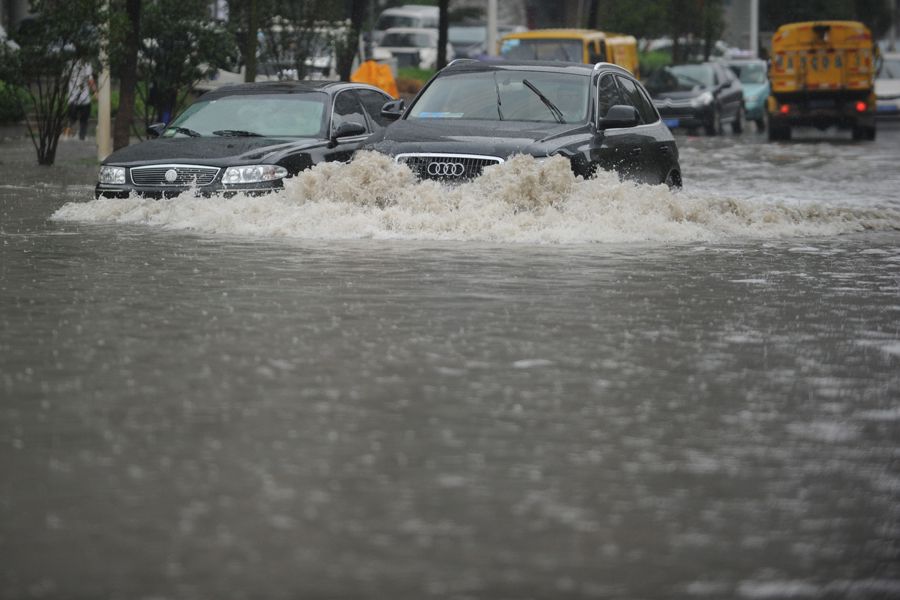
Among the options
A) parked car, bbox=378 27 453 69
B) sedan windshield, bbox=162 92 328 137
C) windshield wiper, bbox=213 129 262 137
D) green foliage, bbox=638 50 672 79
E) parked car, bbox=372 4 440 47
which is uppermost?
parked car, bbox=372 4 440 47

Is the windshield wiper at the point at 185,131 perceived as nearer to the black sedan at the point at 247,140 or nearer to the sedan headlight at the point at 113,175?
the black sedan at the point at 247,140

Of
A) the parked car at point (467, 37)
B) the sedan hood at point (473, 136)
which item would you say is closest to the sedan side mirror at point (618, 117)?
the sedan hood at point (473, 136)

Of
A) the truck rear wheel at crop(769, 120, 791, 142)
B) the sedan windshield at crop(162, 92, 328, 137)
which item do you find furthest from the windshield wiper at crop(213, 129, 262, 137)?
the truck rear wheel at crop(769, 120, 791, 142)

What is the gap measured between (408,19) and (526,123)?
166 feet

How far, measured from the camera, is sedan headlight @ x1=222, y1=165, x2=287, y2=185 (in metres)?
16.7

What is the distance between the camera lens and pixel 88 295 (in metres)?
11.4

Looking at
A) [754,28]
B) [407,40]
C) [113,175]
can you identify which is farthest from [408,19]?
[113,175]

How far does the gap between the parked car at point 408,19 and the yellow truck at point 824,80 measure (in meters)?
26.9

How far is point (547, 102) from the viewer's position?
16.5m

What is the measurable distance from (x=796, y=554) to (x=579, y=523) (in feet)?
2.18

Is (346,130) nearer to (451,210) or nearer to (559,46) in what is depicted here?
(451,210)

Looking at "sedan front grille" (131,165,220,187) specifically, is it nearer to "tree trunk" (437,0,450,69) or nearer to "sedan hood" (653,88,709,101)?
"tree trunk" (437,0,450,69)

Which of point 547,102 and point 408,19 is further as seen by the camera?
point 408,19

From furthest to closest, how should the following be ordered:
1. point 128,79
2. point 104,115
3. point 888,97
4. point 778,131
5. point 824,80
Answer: point 888,97 < point 778,131 < point 824,80 < point 104,115 < point 128,79
